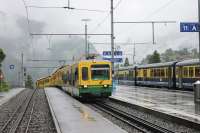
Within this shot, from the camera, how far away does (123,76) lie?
79.2m

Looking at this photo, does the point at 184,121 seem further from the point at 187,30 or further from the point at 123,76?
the point at 123,76

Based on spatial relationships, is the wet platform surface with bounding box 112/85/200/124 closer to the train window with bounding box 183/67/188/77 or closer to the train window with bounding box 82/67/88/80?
the train window with bounding box 82/67/88/80

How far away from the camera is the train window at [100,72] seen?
1282 inches

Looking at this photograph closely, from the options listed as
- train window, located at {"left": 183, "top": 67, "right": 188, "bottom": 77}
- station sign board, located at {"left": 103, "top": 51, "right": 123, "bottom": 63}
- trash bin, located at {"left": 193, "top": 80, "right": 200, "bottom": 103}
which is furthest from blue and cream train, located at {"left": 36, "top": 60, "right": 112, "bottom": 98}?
train window, located at {"left": 183, "top": 67, "right": 188, "bottom": 77}

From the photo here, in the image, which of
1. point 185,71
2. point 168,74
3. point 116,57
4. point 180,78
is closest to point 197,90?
point 185,71

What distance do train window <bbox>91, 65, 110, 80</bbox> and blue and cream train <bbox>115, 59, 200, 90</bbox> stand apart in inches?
367

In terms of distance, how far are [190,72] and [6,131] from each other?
25.3 m

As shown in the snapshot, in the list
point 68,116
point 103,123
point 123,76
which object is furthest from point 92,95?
point 123,76

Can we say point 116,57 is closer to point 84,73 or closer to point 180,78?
point 180,78

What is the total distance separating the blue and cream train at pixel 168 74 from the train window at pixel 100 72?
933 centimetres

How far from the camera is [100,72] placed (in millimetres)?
32812

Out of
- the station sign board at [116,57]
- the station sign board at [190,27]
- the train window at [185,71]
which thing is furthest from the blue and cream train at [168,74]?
the station sign board at [190,27]

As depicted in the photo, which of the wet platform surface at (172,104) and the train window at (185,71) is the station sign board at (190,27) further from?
the train window at (185,71)

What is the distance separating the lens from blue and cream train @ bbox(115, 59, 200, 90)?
136 ft
